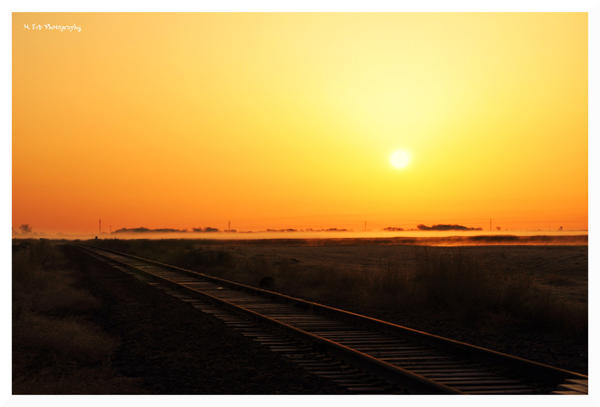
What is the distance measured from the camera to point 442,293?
15.9 meters

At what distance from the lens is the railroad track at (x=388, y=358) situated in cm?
763

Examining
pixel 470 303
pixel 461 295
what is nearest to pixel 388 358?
pixel 470 303

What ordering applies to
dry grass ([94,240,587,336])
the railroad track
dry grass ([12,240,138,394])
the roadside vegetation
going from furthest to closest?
dry grass ([94,240,587,336]) → the roadside vegetation → dry grass ([12,240,138,394]) → the railroad track

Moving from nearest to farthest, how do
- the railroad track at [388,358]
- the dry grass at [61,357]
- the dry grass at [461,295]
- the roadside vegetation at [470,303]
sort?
the railroad track at [388,358]
the dry grass at [61,357]
the roadside vegetation at [470,303]
the dry grass at [461,295]

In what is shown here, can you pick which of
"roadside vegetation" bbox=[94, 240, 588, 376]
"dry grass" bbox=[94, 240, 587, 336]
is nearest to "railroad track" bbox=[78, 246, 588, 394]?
"roadside vegetation" bbox=[94, 240, 588, 376]

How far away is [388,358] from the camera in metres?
9.40

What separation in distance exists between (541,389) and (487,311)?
681 centimetres

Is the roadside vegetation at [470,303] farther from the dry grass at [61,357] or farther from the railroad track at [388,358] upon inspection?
the dry grass at [61,357]

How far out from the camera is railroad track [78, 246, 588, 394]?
763 centimetres

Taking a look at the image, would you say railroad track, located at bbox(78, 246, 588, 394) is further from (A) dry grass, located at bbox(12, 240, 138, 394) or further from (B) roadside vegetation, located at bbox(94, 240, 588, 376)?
(A) dry grass, located at bbox(12, 240, 138, 394)

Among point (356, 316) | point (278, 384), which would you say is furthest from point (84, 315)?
point (278, 384)

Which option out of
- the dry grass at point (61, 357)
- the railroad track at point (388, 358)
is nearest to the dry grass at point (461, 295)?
the railroad track at point (388, 358)

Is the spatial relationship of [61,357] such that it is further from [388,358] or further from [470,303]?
[470,303]
